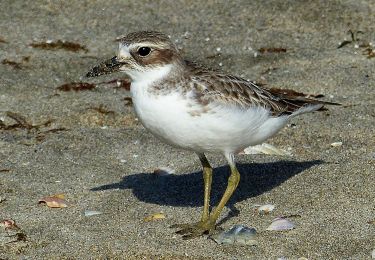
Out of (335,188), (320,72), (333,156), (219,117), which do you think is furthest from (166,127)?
(320,72)

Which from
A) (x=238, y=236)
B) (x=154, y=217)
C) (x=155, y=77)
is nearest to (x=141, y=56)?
(x=155, y=77)

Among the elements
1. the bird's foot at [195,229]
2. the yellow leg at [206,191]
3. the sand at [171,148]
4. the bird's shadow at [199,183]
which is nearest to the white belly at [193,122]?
the yellow leg at [206,191]

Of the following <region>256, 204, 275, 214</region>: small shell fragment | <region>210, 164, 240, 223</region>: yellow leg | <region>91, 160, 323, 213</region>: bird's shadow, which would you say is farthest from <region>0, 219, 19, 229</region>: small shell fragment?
<region>256, 204, 275, 214</region>: small shell fragment

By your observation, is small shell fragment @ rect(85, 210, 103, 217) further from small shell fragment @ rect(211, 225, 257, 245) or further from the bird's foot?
small shell fragment @ rect(211, 225, 257, 245)

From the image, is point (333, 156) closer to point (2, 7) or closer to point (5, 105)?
point (5, 105)

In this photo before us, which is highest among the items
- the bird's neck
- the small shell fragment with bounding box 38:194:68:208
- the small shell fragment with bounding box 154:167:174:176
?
the bird's neck

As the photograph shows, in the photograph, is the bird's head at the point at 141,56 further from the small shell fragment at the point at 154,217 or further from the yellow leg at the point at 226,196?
the small shell fragment at the point at 154,217

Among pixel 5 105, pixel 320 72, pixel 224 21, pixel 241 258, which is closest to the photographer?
pixel 241 258
